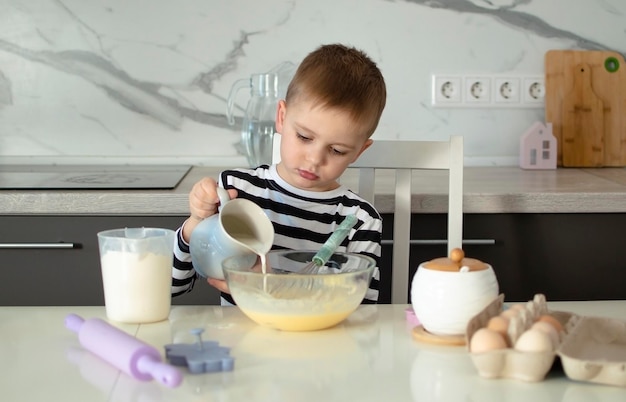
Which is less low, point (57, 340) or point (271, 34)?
point (271, 34)

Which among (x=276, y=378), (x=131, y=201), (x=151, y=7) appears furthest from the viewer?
(x=151, y=7)

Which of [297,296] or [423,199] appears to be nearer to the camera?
[297,296]

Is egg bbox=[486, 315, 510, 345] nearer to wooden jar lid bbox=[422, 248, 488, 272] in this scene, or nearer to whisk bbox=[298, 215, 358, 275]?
wooden jar lid bbox=[422, 248, 488, 272]

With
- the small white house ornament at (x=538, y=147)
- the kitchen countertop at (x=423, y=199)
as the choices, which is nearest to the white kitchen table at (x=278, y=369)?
the kitchen countertop at (x=423, y=199)

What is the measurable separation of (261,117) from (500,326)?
4.63ft

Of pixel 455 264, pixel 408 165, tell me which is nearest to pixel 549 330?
pixel 455 264

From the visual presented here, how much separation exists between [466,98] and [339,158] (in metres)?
1.11

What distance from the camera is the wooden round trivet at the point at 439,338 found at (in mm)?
1089

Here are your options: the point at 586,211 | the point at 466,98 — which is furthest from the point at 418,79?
the point at 586,211

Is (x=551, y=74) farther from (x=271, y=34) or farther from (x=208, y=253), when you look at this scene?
(x=208, y=253)

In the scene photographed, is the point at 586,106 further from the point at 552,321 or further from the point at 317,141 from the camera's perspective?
the point at 552,321

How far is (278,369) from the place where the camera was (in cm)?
100

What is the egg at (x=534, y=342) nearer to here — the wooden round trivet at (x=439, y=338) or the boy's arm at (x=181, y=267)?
the wooden round trivet at (x=439, y=338)

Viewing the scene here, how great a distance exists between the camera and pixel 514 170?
2508mm
